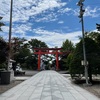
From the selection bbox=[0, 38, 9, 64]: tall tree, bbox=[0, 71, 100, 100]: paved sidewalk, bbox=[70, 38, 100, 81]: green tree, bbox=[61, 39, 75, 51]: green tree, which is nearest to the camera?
bbox=[0, 71, 100, 100]: paved sidewalk

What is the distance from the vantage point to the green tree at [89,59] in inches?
790

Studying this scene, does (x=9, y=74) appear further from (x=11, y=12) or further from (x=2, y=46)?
(x=11, y=12)

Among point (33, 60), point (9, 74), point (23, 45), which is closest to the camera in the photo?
point (9, 74)

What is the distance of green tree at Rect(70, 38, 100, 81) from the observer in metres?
20.1

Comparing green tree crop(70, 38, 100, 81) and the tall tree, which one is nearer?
the tall tree

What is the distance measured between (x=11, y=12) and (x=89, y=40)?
28.1ft

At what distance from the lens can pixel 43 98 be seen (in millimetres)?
11094

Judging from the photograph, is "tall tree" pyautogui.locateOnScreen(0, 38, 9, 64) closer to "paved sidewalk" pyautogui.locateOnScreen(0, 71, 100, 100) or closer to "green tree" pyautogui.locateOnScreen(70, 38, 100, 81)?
"paved sidewalk" pyautogui.locateOnScreen(0, 71, 100, 100)

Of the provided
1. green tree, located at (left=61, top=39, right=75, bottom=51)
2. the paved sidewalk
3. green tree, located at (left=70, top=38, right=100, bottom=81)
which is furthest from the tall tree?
green tree, located at (left=61, top=39, right=75, bottom=51)

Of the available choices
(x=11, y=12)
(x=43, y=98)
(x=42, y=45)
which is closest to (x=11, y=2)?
(x=11, y=12)

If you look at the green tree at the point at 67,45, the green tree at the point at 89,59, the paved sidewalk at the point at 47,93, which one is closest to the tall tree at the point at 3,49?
the paved sidewalk at the point at 47,93

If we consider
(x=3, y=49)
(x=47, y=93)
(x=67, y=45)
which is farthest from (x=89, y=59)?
(x=67, y=45)

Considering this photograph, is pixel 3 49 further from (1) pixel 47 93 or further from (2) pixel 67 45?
(2) pixel 67 45

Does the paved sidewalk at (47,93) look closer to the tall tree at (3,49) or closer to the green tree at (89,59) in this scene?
the tall tree at (3,49)
